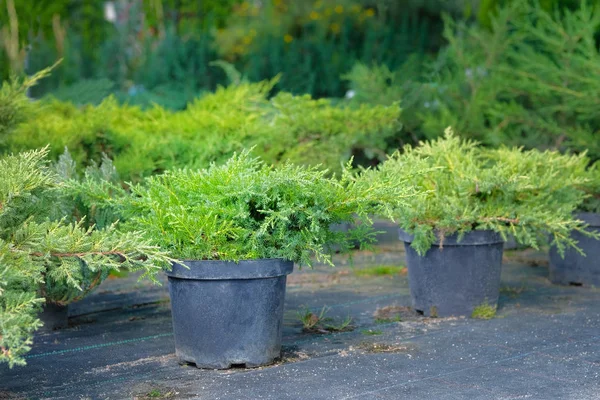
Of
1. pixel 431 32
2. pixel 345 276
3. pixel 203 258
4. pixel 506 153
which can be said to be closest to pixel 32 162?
pixel 203 258

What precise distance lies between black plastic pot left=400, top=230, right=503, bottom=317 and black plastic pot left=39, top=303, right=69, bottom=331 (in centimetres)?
200

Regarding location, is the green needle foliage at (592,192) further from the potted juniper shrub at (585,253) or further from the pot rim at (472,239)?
the pot rim at (472,239)

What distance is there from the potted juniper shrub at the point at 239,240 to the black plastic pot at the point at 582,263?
2.45 meters

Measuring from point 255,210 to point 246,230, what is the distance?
0.56 feet

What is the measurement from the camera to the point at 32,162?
3.31 metres

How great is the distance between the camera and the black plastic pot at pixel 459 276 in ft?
16.0

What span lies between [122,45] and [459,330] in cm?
1008

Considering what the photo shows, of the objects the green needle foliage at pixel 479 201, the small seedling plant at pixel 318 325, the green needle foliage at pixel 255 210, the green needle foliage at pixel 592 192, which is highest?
the green needle foliage at pixel 255 210

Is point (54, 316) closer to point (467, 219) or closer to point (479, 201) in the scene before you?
point (467, 219)

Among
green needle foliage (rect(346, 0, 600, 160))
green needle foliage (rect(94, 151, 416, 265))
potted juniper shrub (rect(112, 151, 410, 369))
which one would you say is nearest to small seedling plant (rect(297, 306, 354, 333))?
potted juniper shrub (rect(112, 151, 410, 369))

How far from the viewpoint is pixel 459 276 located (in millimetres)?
4891

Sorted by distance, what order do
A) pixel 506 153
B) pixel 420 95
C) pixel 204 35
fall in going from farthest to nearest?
pixel 204 35 → pixel 420 95 → pixel 506 153

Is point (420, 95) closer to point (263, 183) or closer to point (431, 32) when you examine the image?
point (263, 183)

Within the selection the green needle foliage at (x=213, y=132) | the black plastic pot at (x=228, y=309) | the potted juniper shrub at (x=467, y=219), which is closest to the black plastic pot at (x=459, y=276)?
the potted juniper shrub at (x=467, y=219)
